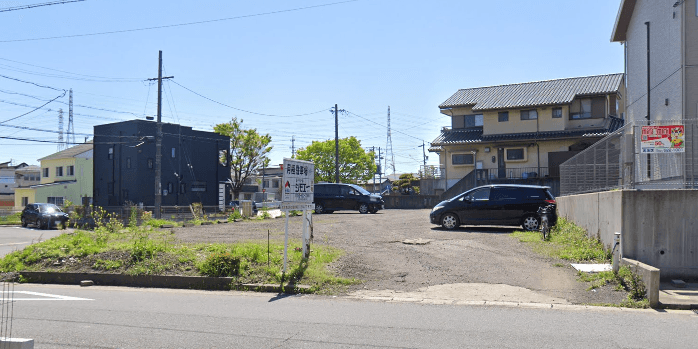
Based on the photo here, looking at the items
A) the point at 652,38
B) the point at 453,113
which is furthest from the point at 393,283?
the point at 453,113

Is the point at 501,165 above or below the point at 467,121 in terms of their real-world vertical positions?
below

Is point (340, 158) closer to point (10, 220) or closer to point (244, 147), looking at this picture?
point (244, 147)

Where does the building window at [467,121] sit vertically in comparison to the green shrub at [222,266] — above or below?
above

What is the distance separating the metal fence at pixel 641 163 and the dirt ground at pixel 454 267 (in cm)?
224

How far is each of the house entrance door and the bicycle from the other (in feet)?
70.1

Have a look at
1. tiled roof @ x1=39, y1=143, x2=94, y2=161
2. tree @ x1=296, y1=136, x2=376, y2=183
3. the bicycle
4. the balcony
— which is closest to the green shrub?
the bicycle

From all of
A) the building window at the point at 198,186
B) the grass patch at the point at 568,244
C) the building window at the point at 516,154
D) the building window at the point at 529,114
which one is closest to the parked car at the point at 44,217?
the building window at the point at 198,186

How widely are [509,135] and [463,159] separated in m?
3.84

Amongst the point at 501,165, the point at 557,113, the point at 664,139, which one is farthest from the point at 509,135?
the point at 664,139

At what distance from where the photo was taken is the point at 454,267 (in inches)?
462

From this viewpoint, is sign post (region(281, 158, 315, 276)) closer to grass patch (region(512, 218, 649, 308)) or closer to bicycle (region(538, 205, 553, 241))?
grass patch (region(512, 218, 649, 308))

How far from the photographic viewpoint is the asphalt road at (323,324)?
6.43m

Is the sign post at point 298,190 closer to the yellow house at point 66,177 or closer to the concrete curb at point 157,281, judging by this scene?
the concrete curb at point 157,281

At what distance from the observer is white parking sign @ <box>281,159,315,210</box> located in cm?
1087
